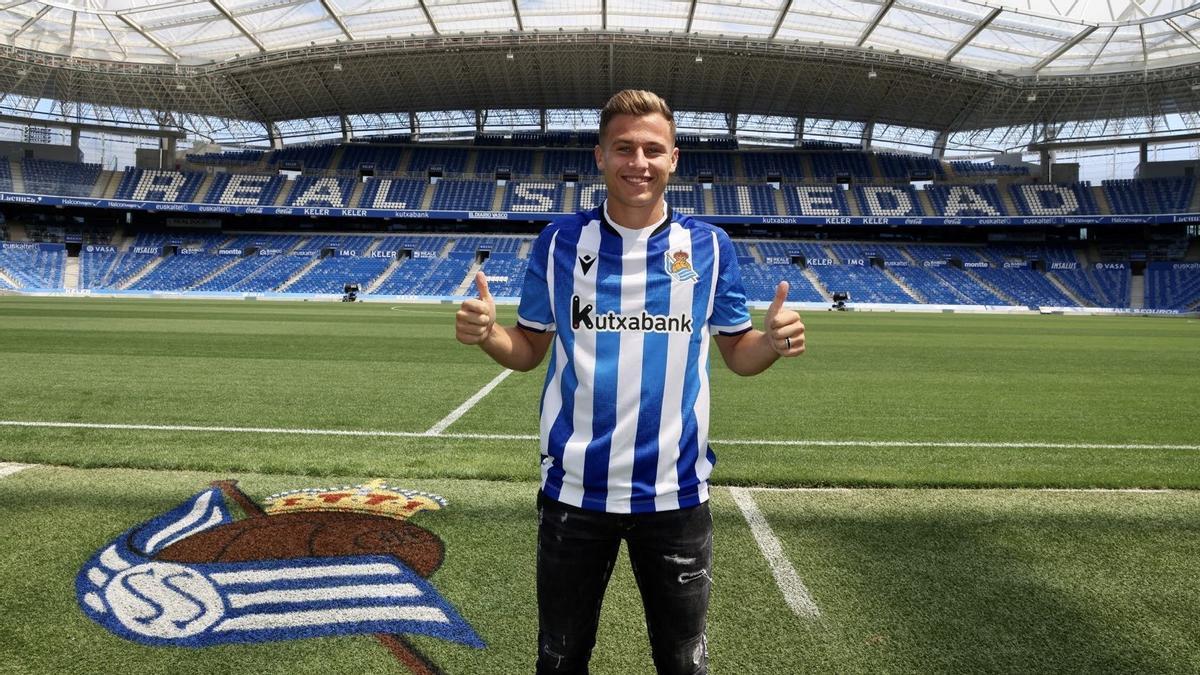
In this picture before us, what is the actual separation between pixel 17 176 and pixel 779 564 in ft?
199

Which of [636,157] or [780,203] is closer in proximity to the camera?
[636,157]

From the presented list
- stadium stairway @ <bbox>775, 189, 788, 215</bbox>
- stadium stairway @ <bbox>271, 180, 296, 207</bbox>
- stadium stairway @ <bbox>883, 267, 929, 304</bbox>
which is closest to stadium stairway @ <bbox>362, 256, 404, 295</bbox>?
stadium stairway @ <bbox>271, 180, 296, 207</bbox>

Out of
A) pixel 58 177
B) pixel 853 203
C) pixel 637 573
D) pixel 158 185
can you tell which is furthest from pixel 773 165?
pixel 637 573

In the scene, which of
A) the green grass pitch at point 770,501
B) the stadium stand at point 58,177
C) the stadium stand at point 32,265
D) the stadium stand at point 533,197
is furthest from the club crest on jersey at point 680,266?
the stadium stand at point 58,177

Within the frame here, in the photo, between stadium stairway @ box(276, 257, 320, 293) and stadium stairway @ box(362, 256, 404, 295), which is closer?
stadium stairway @ box(276, 257, 320, 293)

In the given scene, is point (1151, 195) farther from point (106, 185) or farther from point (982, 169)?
point (106, 185)

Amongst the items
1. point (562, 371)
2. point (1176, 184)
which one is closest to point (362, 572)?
point (562, 371)

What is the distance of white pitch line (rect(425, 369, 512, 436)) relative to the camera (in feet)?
21.1

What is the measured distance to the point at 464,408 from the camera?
7566mm

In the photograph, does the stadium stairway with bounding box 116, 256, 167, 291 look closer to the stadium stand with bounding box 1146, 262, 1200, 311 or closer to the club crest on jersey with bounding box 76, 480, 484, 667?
the club crest on jersey with bounding box 76, 480, 484, 667

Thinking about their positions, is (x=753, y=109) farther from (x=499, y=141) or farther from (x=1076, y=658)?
(x=1076, y=658)

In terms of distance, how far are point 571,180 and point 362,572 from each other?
5165cm

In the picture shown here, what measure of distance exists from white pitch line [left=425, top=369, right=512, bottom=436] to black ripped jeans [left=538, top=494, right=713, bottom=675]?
4.47 m

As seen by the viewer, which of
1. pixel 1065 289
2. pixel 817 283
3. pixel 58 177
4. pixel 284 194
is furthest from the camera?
pixel 284 194
